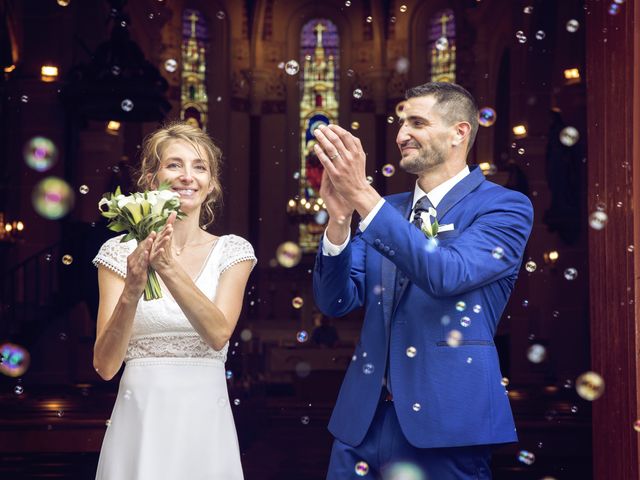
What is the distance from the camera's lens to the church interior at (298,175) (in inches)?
130

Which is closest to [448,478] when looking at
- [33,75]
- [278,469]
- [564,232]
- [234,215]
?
[278,469]

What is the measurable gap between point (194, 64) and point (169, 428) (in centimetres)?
1263

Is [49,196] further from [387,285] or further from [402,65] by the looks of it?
[387,285]

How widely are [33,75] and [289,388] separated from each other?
191 inches

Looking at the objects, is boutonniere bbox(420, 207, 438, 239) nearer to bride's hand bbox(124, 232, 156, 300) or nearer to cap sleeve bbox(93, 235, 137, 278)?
bride's hand bbox(124, 232, 156, 300)

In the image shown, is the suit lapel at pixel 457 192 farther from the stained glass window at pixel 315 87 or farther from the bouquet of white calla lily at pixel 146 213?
the stained glass window at pixel 315 87

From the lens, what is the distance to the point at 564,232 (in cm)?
908

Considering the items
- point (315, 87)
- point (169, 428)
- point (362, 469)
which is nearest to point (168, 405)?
point (169, 428)

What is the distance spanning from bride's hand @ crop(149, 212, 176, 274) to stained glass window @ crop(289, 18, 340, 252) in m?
12.4

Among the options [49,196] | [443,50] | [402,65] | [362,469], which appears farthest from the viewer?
[402,65]

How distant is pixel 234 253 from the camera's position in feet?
8.05

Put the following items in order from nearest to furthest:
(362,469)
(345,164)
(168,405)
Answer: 1. (345,164)
2. (362,469)
3. (168,405)

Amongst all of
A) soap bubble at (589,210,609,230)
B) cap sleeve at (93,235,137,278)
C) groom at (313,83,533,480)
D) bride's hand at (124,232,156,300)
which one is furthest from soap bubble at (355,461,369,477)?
soap bubble at (589,210,609,230)

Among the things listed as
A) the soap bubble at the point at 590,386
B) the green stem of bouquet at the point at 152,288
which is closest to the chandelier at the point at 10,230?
the soap bubble at the point at 590,386
